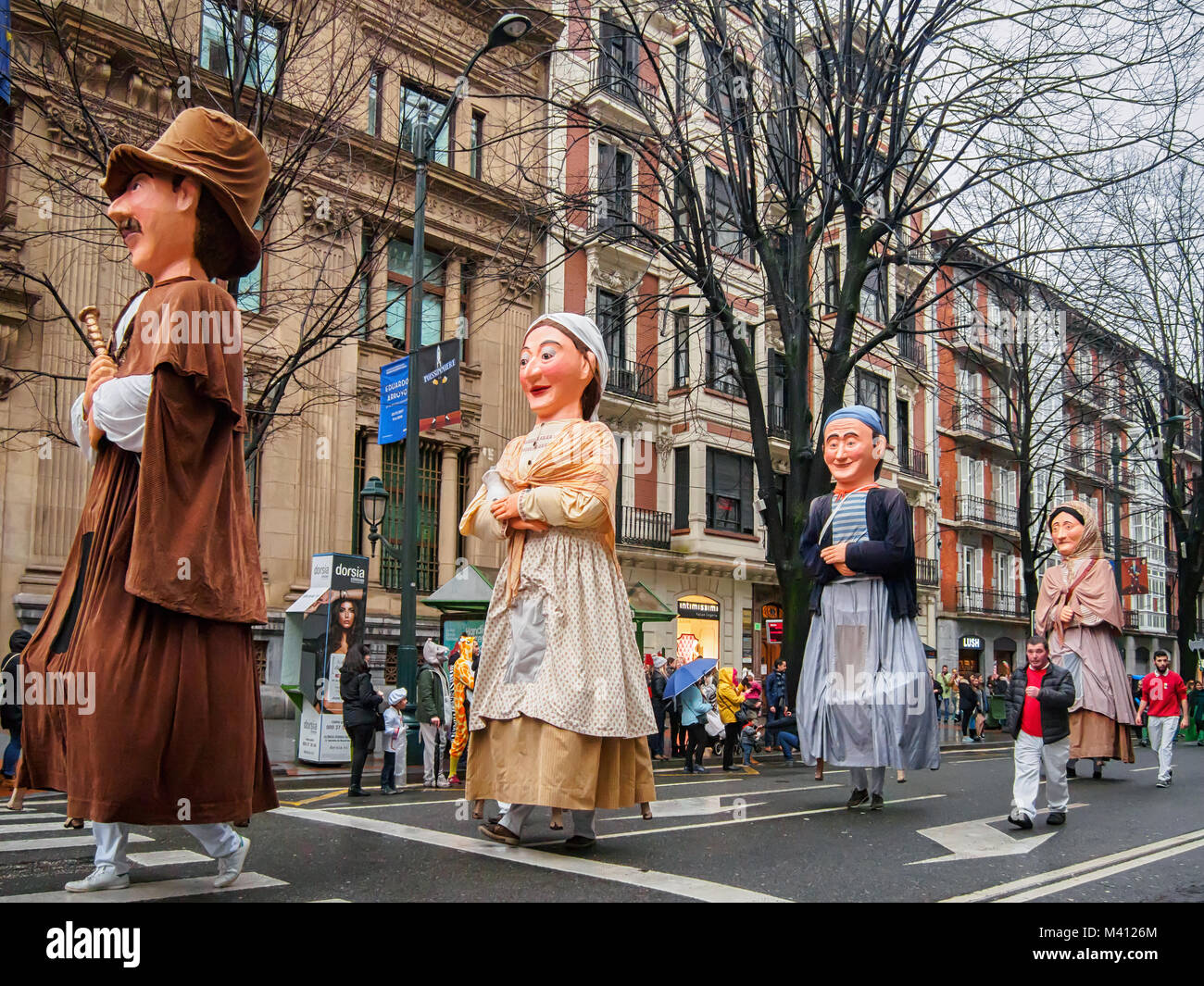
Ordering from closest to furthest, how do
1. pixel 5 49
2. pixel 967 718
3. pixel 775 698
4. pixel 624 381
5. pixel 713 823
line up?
pixel 713 823, pixel 5 49, pixel 775 698, pixel 967 718, pixel 624 381

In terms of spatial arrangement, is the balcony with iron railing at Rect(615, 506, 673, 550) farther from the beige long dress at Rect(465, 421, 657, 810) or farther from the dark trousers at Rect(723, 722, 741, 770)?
the beige long dress at Rect(465, 421, 657, 810)

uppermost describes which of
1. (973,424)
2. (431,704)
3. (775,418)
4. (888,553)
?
(973,424)

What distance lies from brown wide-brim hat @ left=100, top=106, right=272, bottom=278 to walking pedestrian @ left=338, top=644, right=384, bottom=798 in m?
6.25

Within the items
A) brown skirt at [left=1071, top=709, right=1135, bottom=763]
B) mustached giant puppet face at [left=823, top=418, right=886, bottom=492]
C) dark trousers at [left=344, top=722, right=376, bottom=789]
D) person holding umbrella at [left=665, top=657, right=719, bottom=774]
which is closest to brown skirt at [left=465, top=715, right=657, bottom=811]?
mustached giant puppet face at [left=823, top=418, right=886, bottom=492]

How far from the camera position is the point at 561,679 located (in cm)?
557

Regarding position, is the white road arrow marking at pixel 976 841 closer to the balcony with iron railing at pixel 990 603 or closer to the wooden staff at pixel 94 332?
the wooden staff at pixel 94 332

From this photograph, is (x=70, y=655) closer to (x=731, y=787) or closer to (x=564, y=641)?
(x=564, y=641)

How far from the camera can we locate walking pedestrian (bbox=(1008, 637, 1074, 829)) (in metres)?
7.48

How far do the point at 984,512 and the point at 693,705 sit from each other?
106ft

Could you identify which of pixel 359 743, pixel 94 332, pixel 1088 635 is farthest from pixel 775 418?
pixel 94 332

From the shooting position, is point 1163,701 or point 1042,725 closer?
point 1042,725

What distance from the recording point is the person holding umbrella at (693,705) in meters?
14.1

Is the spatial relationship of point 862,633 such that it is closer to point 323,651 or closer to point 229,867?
point 229,867
